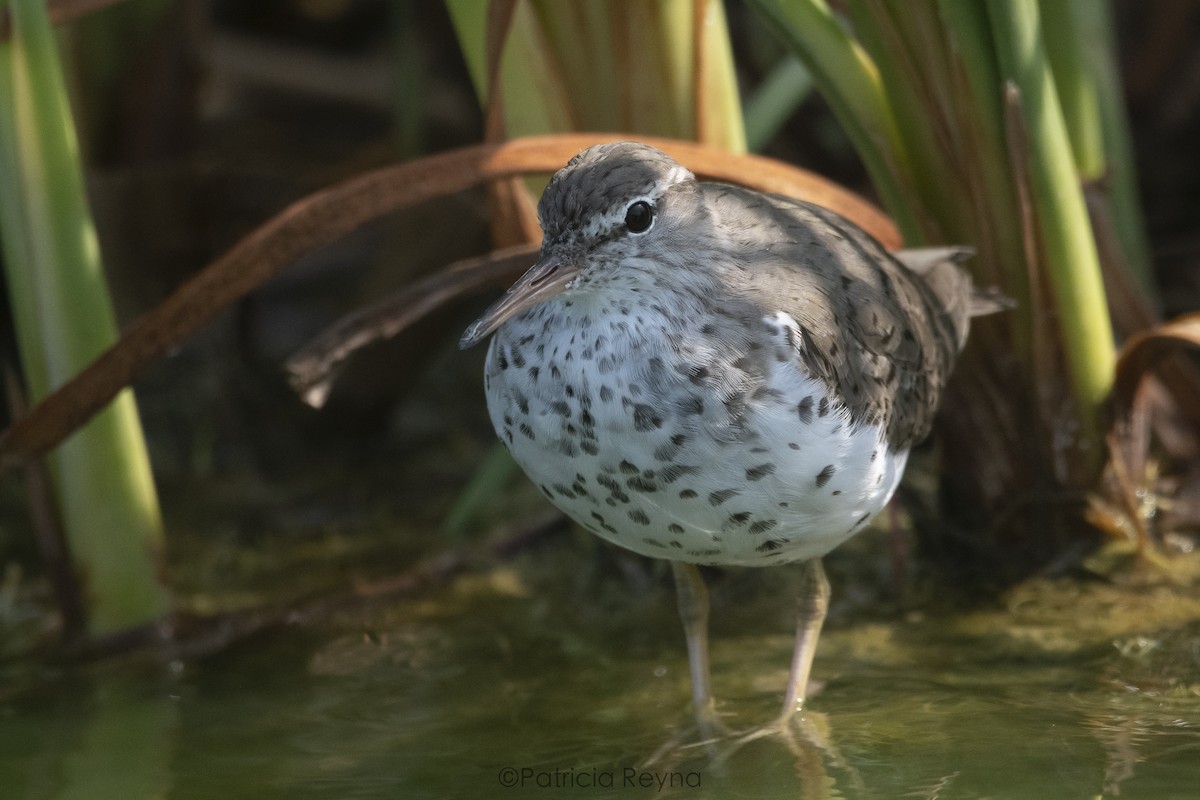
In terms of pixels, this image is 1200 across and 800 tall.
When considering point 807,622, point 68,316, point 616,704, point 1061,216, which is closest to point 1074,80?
point 1061,216

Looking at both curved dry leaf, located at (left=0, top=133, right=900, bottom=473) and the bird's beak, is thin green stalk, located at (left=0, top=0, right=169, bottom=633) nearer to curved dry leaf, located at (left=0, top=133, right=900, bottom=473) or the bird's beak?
curved dry leaf, located at (left=0, top=133, right=900, bottom=473)

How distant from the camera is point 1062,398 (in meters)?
4.29

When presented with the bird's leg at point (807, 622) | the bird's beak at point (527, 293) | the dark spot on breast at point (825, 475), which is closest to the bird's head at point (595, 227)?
the bird's beak at point (527, 293)

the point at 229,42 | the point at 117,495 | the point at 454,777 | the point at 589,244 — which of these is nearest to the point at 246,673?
the point at 117,495

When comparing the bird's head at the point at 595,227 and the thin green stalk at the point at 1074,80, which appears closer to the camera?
the bird's head at the point at 595,227

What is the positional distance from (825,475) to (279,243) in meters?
1.71

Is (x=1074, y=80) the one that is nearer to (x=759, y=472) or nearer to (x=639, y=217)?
(x=639, y=217)

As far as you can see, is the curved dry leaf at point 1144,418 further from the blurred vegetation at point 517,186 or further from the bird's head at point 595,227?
the bird's head at point 595,227

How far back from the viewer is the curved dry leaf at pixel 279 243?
12.8ft

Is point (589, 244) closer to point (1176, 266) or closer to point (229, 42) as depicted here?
point (1176, 266)

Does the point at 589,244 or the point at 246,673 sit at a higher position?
the point at 589,244

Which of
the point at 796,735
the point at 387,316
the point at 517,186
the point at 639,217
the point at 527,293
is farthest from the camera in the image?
the point at 517,186

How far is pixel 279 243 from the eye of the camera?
397 centimetres

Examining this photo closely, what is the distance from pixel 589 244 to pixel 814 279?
64cm
